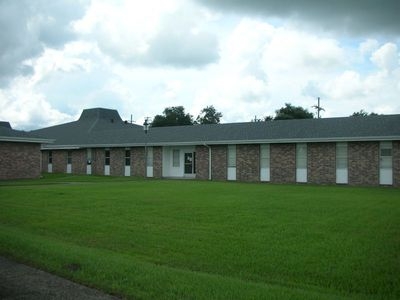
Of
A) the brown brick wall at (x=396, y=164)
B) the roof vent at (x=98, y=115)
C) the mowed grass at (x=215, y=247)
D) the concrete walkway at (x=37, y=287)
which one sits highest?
the roof vent at (x=98, y=115)

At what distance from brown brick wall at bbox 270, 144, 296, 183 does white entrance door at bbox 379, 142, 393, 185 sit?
494 centimetres

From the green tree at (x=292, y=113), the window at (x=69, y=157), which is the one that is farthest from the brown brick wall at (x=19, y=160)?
the green tree at (x=292, y=113)

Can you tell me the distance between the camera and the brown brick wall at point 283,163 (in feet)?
96.5

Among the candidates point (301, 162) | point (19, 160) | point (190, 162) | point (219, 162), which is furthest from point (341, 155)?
point (19, 160)

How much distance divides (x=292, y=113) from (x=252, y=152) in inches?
1390

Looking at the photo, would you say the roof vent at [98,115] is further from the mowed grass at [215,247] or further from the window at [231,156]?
the mowed grass at [215,247]

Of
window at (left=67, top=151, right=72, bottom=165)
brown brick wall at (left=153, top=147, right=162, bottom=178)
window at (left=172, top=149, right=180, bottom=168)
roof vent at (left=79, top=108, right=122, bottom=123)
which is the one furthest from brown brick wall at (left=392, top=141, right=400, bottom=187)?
roof vent at (left=79, top=108, right=122, bottom=123)

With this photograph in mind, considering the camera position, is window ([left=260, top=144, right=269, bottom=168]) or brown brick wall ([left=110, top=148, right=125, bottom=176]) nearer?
window ([left=260, top=144, right=269, bottom=168])

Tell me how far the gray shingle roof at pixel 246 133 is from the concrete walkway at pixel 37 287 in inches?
892

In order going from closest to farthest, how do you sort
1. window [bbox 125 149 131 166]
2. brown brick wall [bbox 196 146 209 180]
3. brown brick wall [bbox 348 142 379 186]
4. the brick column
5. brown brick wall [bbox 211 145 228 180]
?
brown brick wall [bbox 348 142 379 186] < brown brick wall [bbox 211 145 228 180] < brown brick wall [bbox 196 146 209 180] < window [bbox 125 149 131 166] < the brick column

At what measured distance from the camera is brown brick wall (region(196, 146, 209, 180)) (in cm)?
3319

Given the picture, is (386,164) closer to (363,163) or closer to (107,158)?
(363,163)

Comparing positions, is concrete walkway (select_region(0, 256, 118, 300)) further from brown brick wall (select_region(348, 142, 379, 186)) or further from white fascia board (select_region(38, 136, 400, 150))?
brown brick wall (select_region(348, 142, 379, 186))

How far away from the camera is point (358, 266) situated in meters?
7.45
